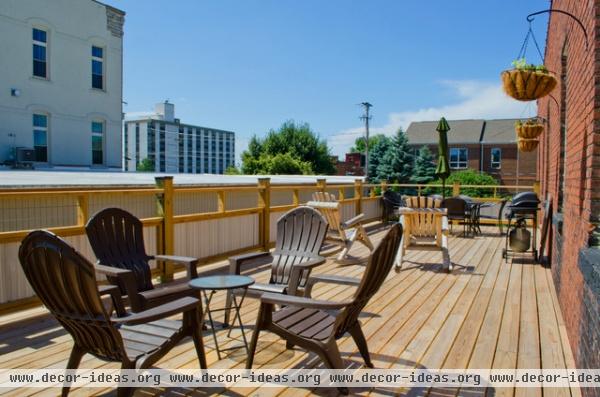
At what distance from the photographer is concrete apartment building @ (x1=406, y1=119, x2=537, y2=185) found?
33.8 m

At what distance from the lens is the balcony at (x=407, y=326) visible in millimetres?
3252

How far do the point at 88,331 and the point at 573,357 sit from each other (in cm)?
335

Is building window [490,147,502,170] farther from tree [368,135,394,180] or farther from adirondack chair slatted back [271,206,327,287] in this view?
adirondack chair slatted back [271,206,327,287]

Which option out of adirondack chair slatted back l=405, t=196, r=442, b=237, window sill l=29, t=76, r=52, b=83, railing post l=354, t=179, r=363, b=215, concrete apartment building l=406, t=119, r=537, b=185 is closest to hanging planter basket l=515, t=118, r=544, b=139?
adirondack chair slatted back l=405, t=196, r=442, b=237

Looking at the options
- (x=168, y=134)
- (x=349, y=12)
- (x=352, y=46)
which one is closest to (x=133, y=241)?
(x=349, y=12)

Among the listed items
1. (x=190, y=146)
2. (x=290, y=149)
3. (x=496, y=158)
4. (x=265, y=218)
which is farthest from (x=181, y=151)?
(x=265, y=218)

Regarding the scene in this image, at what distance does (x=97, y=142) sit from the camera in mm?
18297

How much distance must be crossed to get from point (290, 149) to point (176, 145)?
6694 centimetres

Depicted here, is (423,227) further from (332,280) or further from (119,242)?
(119,242)

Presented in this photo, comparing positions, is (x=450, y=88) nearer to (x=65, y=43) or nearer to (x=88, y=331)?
(x=65, y=43)

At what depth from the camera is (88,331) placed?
2469 mm

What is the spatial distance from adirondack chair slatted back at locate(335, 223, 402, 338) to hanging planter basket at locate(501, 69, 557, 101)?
2.71 meters

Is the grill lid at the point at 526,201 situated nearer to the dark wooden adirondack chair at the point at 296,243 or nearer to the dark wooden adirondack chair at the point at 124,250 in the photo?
the dark wooden adirondack chair at the point at 296,243

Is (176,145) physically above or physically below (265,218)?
above
